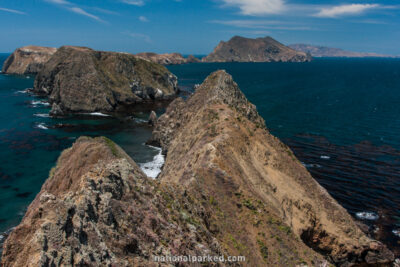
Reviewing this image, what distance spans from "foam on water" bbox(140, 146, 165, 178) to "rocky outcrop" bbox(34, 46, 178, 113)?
161ft

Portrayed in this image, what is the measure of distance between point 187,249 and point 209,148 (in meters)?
13.7

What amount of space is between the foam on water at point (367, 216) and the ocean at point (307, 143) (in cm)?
14

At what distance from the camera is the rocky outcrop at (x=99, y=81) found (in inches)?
3765

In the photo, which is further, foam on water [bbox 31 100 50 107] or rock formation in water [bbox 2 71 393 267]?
foam on water [bbox 31 100 50 107]

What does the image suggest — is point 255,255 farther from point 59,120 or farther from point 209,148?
point 59,120

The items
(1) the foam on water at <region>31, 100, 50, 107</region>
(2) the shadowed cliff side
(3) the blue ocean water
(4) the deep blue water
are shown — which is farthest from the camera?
(1) the foam on water at <region>31, 100, 50, 107</region>

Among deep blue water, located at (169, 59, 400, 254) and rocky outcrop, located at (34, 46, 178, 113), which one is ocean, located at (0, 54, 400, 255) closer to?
deep blue water, located at (169, 59, 400, 254)

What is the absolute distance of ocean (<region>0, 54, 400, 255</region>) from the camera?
4116cm

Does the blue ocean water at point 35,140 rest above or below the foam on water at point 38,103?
below

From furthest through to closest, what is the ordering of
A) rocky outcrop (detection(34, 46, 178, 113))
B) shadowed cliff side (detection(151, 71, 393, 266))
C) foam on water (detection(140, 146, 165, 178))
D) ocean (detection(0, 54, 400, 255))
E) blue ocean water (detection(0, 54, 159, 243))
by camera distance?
rocky outcrop (detection(34, 46, 178, 113)), foam on water (detection(140, 146, 165, 178)), ocean (detection(0, 54, 400, 255)), blue ocean water (detection(0, 54, 159, 243)), shadowed cliff side (detection(151, 71, 393, 266))

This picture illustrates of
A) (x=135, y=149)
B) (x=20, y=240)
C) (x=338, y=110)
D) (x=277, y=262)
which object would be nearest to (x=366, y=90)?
(x=338, y=110)

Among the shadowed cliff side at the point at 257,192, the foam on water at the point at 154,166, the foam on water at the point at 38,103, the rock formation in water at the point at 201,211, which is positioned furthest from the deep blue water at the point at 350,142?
the foam on water at the point at 38,103

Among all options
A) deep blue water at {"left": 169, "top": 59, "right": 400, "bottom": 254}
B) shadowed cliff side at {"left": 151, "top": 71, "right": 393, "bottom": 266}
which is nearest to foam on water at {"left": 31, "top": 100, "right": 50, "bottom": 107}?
deep blue water at {"left": 169, "top": 59, "right": 400, "bottom": 254}

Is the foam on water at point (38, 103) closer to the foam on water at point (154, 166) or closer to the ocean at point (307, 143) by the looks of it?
the ocean at point (307, 143)
